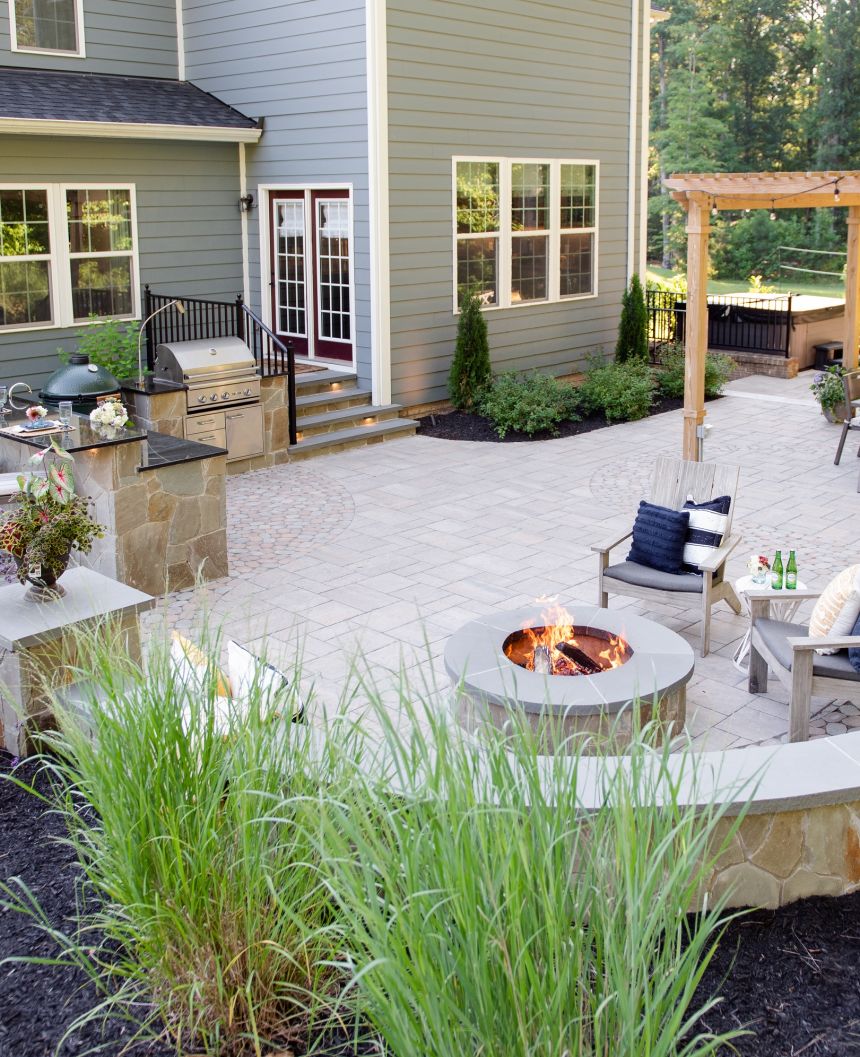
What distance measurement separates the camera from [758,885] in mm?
3689

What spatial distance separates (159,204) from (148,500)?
638 cm

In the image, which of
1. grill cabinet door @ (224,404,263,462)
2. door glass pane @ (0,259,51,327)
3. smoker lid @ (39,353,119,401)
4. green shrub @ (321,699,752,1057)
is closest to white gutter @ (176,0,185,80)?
door glass pane @ (0,259,51,327)

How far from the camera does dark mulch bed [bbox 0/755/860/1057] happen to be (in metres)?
3.06

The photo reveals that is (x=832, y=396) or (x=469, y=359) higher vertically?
(x=469, y=359)

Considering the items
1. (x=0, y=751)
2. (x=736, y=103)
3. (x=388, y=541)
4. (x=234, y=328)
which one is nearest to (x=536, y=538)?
(x=388, y=541)

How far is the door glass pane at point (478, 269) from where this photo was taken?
1375cm

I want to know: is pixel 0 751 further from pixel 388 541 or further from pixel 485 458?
pixel 485 458

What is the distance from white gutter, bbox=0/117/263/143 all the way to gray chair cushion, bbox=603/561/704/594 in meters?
7.71

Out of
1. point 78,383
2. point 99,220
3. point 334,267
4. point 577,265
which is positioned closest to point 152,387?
point 78,383

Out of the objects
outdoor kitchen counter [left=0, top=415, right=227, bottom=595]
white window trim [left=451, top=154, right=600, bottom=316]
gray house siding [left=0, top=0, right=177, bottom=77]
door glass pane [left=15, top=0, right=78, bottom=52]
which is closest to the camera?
outdoor kitchen counter [left=0, top=415, right=227, bottom=595]

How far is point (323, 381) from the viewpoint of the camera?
1284 cm

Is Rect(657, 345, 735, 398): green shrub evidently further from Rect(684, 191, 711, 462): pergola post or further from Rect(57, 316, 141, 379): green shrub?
Rect(57, 316, 141, 379): green shrub

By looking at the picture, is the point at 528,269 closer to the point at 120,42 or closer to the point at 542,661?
the point at 120,42

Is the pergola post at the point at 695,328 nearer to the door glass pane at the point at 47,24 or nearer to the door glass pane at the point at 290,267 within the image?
the door glass pane at the point at 290,267
